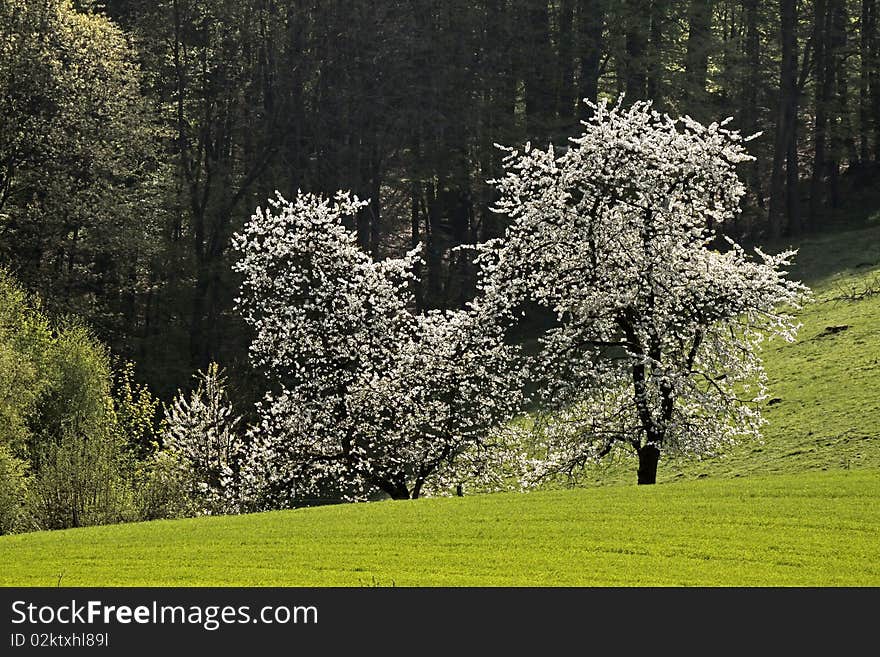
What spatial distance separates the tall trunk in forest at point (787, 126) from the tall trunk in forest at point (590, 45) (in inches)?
380

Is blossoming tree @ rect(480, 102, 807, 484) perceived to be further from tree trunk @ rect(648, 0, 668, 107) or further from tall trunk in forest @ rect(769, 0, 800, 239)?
tree trunk @ rect(648, 0, 668, 107)

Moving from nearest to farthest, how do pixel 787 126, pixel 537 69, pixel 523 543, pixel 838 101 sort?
pixel 523 543 < pixel 787 126 < pixel 838 101 < pixel 537 69

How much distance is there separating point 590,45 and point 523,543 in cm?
5002

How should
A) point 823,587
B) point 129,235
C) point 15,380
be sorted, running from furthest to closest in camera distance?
point 129,235 → point 15,380 → point 823,587

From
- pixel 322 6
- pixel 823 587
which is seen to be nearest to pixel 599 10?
pixel 322 6

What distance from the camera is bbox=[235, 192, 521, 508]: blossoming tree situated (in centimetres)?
3359

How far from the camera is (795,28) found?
204 ft

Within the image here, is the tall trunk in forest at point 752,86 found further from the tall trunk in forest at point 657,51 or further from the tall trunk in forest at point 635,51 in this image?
the tall trunk in forest at point 635,51

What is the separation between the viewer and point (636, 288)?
94.1 ft

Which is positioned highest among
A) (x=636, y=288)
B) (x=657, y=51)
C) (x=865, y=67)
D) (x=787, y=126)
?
(x=657, y=51)

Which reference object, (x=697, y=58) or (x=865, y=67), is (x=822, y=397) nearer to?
(x=697, y=58)

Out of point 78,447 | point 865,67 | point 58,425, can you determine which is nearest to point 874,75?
point 865,67

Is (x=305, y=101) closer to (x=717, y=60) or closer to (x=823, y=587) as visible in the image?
(x=717, y=60)

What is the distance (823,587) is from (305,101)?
179 ft
